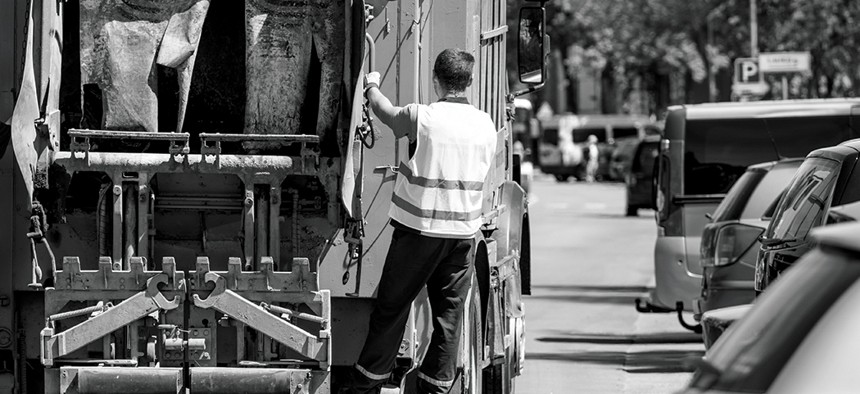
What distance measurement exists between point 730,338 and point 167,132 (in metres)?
3.81

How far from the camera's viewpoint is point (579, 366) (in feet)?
43.0

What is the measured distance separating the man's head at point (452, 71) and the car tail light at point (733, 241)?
536cm

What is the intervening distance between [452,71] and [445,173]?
46cm

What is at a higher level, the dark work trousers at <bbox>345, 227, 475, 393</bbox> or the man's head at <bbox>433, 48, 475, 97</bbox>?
the man's head at <bbox>433, 48, 475, 97</bbox>

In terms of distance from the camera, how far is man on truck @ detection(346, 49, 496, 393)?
7.47 m

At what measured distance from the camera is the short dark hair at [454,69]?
7480 mm

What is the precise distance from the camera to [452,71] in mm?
7488

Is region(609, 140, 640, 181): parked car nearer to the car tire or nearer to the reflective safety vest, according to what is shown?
the car tire

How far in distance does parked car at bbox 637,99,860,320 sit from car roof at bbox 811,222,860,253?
10.4m

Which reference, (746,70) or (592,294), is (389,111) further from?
(746,70)

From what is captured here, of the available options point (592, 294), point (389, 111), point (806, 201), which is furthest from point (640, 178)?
point (389, 111)

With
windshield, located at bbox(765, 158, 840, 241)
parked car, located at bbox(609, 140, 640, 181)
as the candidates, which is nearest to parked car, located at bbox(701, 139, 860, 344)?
windshield, located at bbox(765, 158, 840, 241)

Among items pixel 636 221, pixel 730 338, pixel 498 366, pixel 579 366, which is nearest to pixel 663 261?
pixel 579 366

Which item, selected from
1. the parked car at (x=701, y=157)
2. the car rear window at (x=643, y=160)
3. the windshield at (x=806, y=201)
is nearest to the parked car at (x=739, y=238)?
the parked car at (x=701, y=157)
